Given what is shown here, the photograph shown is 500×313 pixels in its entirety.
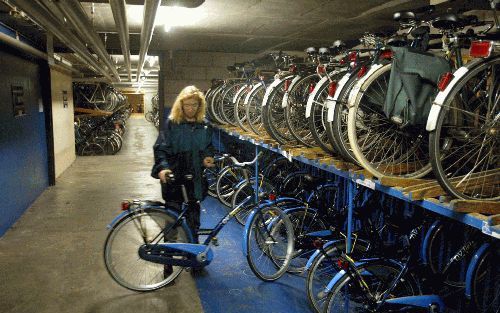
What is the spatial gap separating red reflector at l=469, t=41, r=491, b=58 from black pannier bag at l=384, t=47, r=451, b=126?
321mm

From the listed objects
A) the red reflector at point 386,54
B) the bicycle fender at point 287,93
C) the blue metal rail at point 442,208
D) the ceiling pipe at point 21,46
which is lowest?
the blue metal rail at point 442,208

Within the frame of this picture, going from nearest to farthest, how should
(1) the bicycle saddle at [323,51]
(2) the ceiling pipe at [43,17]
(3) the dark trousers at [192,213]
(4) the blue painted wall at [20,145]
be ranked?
(2) the ceiling pipe at [43,17] < (3) the dark trousers at [192,213] < (1) the bicycle saddle at [323,51] < (4) the blue painted wall at [20,145]

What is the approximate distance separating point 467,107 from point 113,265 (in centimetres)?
283

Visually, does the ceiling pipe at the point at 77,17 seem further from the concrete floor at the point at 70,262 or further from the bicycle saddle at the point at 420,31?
the bicycle saddle at the point at 420,31

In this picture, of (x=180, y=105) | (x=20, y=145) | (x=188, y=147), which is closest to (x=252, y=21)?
(x=180, y=105)

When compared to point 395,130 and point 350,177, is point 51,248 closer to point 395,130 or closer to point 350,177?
point 350,177

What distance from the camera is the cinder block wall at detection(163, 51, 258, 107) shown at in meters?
9.60

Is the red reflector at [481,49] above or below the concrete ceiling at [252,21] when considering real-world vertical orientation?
below

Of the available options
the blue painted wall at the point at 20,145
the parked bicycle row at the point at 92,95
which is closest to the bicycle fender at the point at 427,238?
the blue painted wall at the point at 20,145

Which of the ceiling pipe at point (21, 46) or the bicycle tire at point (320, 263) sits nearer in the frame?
the bicycle tire at point (320, 263)

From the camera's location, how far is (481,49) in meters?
1.94

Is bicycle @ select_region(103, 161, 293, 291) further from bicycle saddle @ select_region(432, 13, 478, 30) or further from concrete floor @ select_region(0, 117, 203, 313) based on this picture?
bicycle saddle @ select_region(432, 13, 478, 30)

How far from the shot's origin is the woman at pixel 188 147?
341cm

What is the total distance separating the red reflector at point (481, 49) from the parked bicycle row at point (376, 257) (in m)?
1.28
